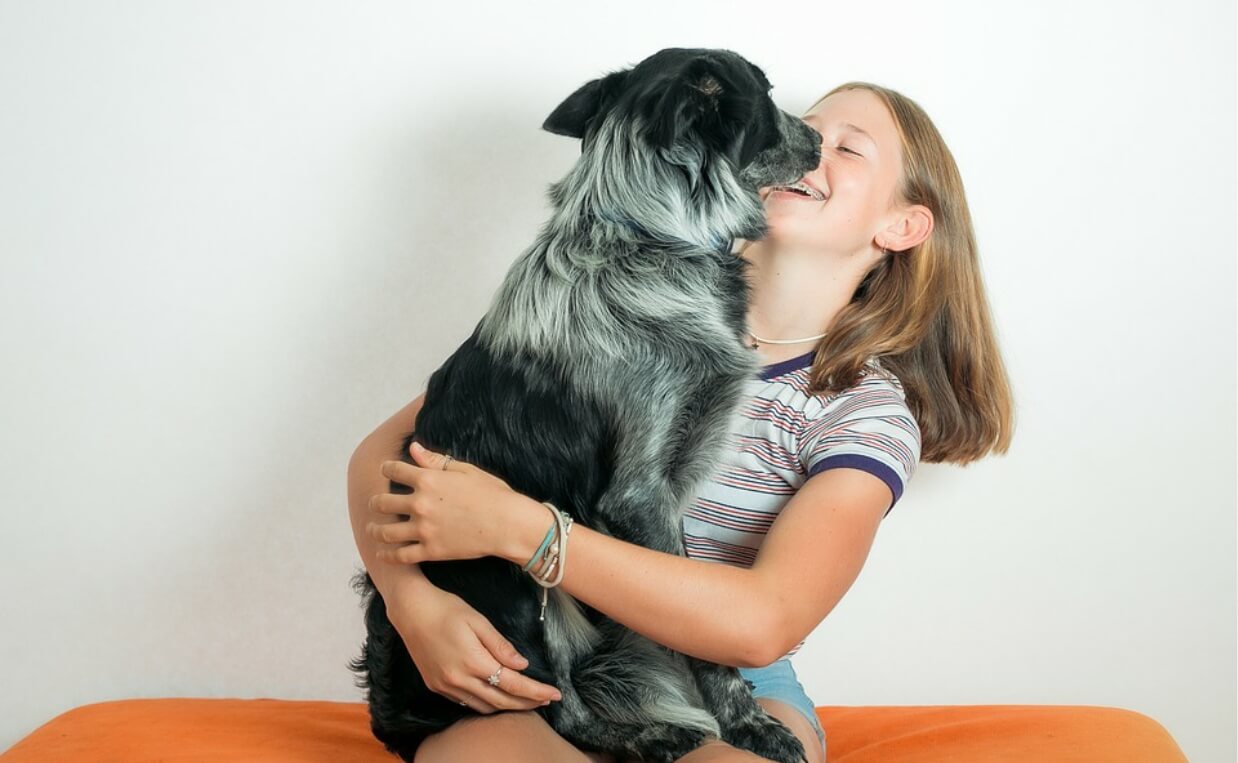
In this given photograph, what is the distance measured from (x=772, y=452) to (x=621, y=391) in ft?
1.65

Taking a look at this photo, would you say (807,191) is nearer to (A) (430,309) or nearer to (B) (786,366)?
(B) (786,366)

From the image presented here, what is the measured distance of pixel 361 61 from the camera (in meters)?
3.21

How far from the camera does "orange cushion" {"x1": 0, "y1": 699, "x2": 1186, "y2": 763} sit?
2.40 m

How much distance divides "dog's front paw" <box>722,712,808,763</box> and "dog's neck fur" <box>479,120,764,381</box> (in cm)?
64

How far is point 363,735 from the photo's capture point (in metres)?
2.67

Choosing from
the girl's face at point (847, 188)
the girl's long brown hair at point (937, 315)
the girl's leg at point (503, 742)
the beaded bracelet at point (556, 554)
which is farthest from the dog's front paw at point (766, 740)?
the girl's face at point (847, 188)

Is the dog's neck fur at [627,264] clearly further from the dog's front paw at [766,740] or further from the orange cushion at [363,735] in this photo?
the orange cushion at [363,735]

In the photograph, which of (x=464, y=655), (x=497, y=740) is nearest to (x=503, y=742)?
(x=497, y=740)

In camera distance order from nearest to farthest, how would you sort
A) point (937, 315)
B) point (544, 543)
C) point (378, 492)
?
1. point (544, 543)
2. point (378, 492)
3. point (937, 315)

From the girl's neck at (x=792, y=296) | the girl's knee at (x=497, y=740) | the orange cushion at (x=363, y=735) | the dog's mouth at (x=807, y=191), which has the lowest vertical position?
the orange cushion at (x=363, y=735)

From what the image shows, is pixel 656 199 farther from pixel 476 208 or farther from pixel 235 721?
pixel 235 721

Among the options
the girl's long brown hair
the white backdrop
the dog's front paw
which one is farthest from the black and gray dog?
the white backdrop

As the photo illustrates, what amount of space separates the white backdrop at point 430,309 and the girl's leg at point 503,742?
59.3 inches

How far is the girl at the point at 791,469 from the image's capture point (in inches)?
72.9
